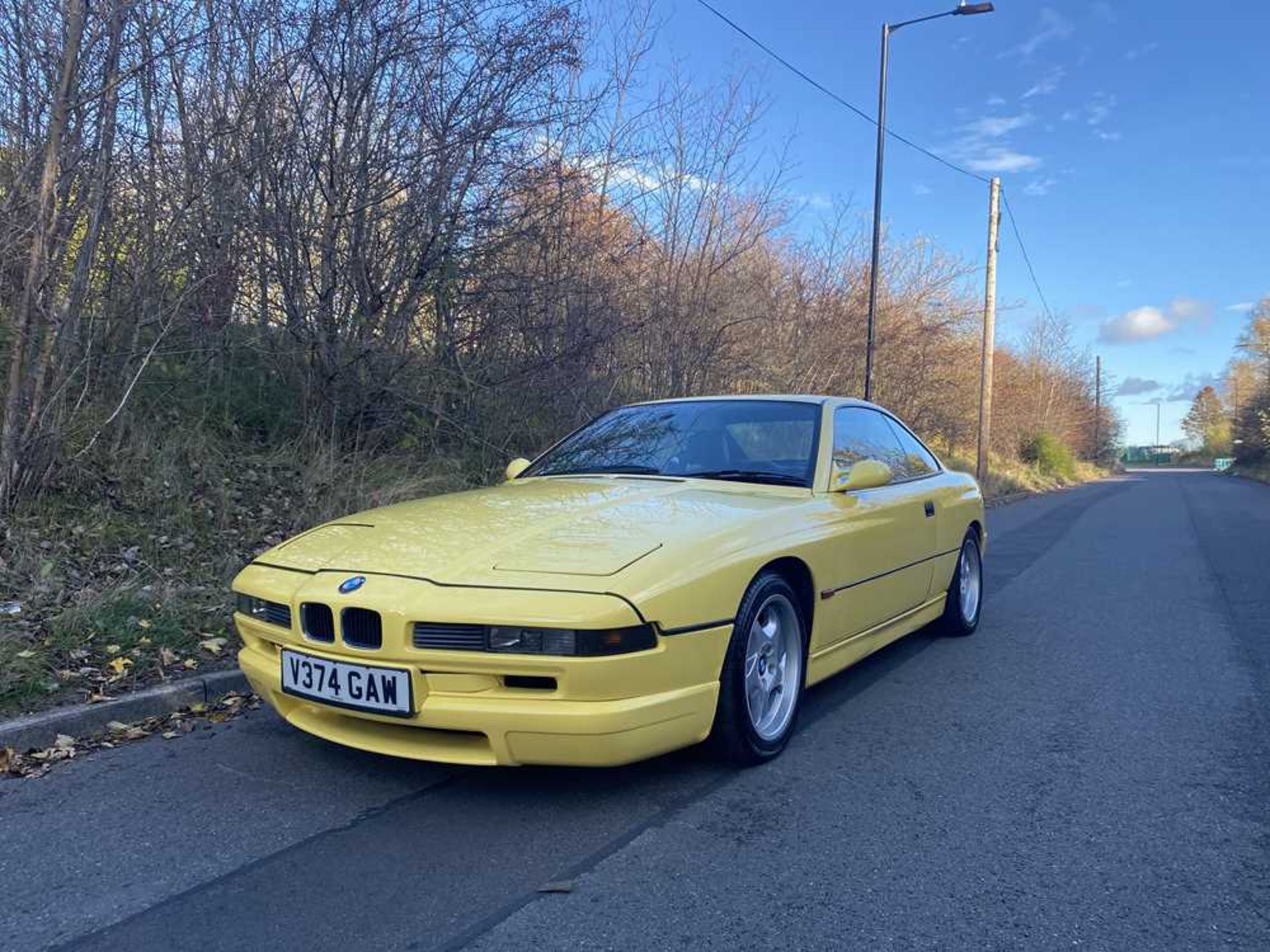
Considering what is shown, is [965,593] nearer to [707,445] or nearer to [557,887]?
[707,445]

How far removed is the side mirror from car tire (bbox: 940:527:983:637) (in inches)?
67.0

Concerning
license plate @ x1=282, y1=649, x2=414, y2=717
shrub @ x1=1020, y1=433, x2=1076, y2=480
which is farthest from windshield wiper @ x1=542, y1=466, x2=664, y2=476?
shrub @ x1=1020, y1=433, x2=1076, y2=480

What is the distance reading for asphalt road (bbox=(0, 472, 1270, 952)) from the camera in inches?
89.4

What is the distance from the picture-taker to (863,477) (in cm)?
398

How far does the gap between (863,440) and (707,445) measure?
0.91 m

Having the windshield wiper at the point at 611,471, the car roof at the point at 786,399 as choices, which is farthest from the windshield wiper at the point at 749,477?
the car roof at the point at 786,399

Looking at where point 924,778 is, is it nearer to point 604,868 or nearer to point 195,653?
point 604,868

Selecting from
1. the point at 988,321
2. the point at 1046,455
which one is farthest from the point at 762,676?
the point at 1046,455

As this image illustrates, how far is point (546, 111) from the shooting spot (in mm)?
8344

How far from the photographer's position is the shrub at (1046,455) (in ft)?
114

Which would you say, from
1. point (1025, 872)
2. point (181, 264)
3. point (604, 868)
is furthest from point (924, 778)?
point (181, 264)

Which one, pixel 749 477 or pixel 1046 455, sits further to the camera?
pixel 1046 455

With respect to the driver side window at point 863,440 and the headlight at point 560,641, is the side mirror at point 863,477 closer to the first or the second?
the driver side window at point 863,440

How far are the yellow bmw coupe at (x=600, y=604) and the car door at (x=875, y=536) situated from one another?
18 mm
